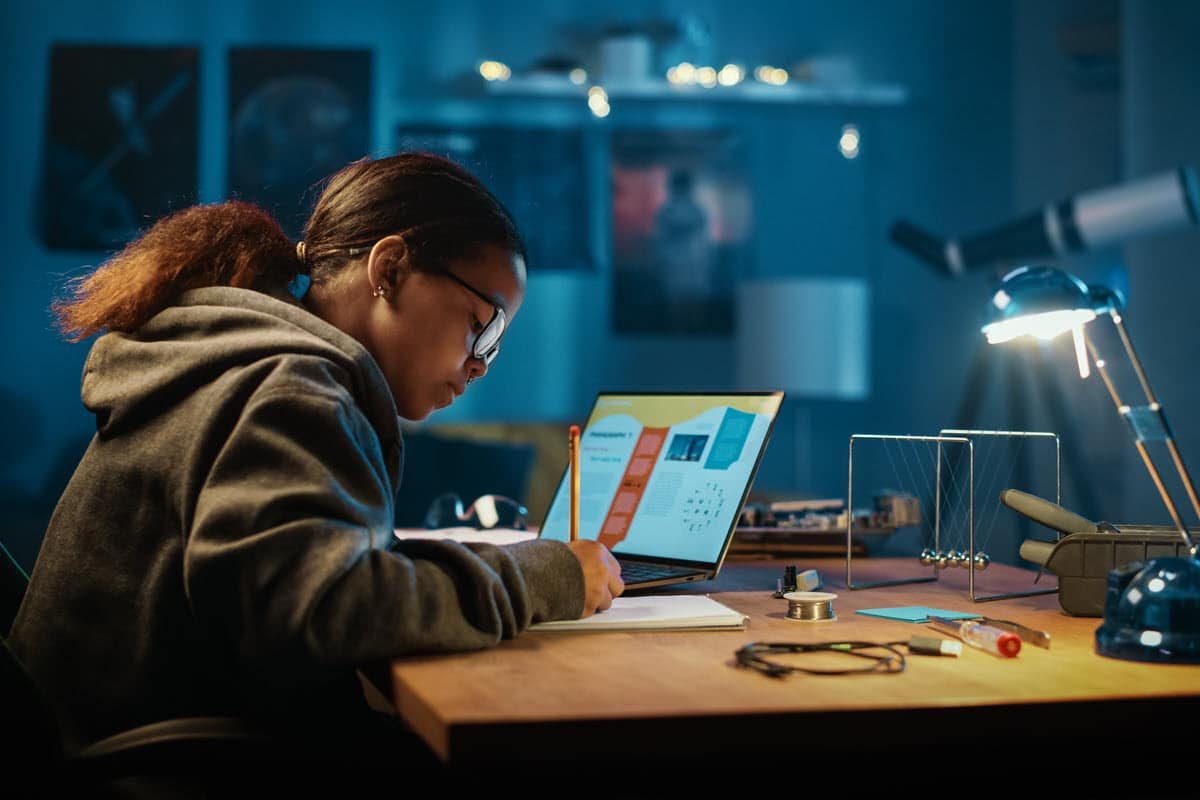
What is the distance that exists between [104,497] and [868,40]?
4226 millimetres

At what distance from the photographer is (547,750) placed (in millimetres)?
781

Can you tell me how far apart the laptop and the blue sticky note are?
230 mm

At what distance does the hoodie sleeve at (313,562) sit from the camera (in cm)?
91

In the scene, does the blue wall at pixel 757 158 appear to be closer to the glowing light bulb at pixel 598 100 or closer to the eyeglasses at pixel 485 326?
the glowing light bulb at pixel 598 100

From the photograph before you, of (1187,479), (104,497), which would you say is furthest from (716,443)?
(104,497)

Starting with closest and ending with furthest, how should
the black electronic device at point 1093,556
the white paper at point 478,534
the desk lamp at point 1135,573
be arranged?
the desk lamp at point 1135,573, the black electronic device at point 1093,556, the white paper at point 478,534

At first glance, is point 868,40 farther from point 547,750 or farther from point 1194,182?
point 547,750

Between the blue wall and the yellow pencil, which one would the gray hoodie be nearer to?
the yellow pencil

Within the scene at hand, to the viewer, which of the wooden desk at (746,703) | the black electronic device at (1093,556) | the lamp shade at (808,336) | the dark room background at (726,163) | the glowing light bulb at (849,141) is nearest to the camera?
the wooden desk at (746,703)

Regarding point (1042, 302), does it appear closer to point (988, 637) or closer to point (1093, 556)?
point (1093, 556)

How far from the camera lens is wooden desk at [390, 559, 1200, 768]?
0.79 metres

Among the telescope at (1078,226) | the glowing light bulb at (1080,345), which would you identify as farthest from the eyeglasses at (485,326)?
the telescope at (1078,226)

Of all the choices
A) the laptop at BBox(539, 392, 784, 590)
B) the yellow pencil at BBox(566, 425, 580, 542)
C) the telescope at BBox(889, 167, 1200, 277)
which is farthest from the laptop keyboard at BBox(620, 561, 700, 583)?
the telescope at BBox(889, 167, 1200, 277)

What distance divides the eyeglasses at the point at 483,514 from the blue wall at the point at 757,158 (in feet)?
7.65
